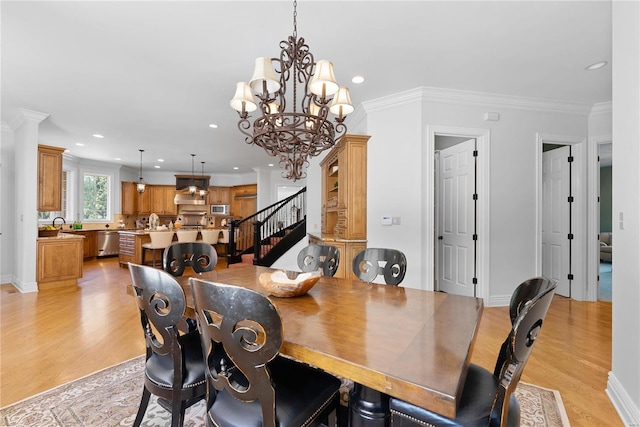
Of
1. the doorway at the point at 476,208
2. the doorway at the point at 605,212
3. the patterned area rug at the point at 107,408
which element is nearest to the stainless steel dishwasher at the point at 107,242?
the patterned area rug at the point at 107,408

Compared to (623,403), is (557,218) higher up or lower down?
higher up

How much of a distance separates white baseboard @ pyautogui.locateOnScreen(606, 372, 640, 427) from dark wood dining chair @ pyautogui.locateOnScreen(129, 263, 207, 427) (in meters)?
2.38

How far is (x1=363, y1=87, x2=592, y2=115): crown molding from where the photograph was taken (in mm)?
3676

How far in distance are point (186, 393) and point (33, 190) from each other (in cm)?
503

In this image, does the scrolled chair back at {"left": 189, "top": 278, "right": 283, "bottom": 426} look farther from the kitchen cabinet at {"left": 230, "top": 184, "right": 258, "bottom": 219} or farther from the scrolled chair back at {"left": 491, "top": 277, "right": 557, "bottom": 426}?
the kitchen cabinet at {"left": 230, "top": 184, "right": 258, "bottom": 219}

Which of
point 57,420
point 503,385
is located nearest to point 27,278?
point 57,420

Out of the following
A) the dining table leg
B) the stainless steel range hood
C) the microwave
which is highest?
the stainless steel range hood

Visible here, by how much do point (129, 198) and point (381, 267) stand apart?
30.2 ft

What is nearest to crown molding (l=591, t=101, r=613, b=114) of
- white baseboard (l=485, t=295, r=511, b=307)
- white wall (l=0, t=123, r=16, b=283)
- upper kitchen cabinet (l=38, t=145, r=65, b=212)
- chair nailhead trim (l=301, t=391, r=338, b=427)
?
white baseboard (l=485, t=295, r=511, b=307)

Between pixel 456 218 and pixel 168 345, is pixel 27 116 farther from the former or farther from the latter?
pixel 456 218

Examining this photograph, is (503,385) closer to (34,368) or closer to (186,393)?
(186,393)

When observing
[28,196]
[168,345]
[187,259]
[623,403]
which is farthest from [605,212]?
[28,196]

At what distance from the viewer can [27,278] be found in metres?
4.48

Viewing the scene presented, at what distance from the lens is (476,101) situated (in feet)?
12.5
